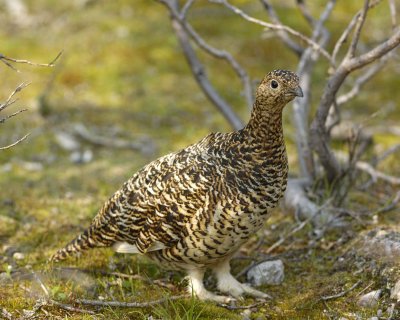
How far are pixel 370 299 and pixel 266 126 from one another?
61.1 inches

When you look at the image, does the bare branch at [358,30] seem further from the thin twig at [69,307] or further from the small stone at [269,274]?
the thin twig at [69,307]

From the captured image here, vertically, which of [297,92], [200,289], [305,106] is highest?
[297,92]

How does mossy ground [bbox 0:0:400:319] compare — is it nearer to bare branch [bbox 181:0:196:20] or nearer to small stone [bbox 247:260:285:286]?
small stone [bbox 247:260:285:286]

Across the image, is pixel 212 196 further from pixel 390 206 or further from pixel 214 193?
pixel 390 206

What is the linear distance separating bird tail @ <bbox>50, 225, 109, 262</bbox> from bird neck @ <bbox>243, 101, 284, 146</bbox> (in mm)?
1613

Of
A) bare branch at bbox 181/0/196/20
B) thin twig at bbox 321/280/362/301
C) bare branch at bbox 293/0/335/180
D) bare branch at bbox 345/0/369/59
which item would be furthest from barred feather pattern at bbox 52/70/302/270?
bare branch at bbox 293/0/335/180

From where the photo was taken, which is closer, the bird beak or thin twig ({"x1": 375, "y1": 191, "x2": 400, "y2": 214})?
the bird beak

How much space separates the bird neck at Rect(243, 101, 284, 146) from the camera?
14.0 feet

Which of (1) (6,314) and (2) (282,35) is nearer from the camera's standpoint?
(1) (6,314)

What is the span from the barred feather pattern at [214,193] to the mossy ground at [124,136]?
1.56 ft

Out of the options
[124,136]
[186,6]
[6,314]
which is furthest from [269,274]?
[124,136]

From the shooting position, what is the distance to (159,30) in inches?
496

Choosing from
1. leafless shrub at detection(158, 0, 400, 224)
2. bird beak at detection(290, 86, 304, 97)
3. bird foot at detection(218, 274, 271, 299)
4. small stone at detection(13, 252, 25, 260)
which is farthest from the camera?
small stone at detection(13, 252, 25, 260)

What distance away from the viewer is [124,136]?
29.6ft
